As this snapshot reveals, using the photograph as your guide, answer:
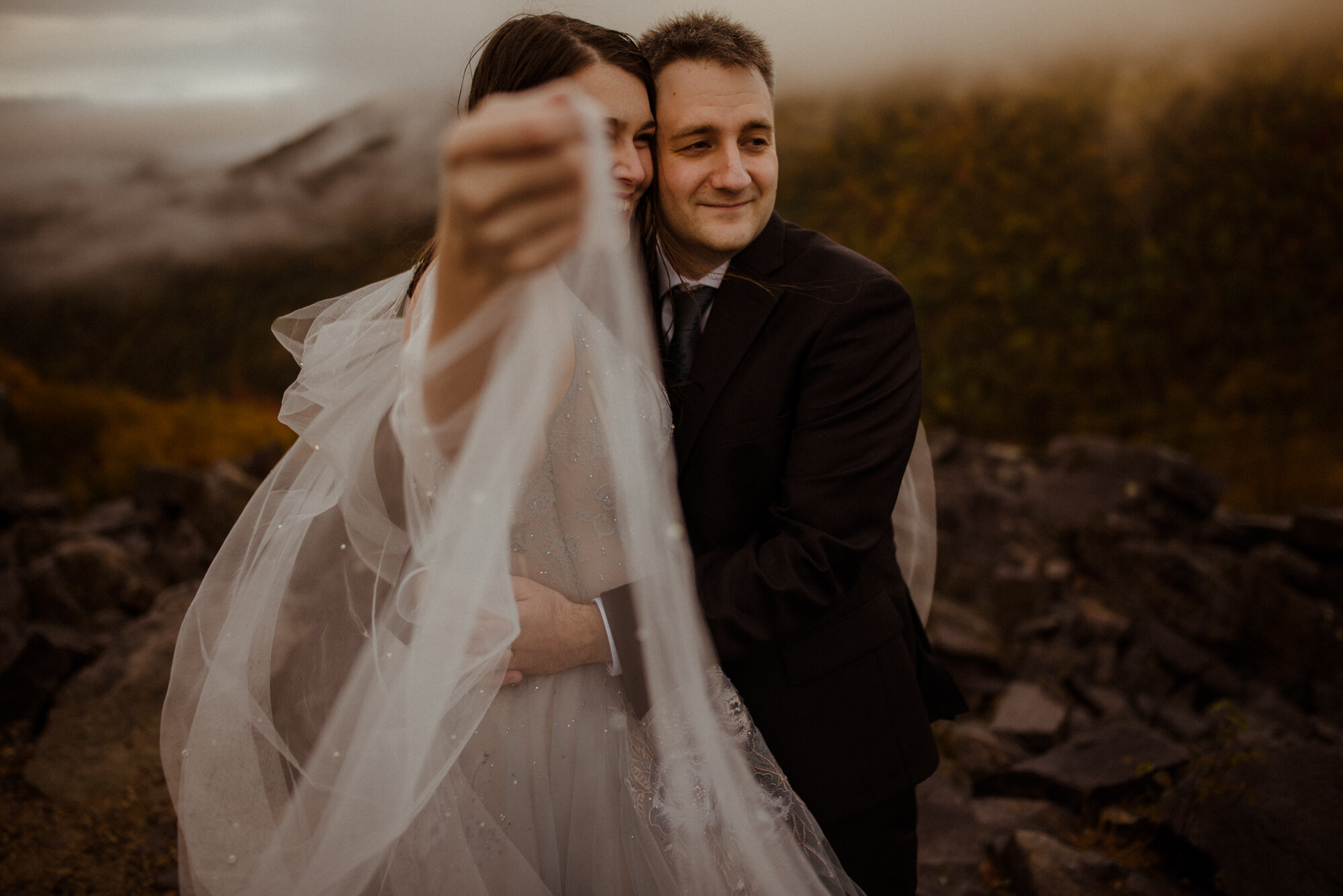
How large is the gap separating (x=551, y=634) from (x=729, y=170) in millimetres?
829

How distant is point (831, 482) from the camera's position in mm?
1255

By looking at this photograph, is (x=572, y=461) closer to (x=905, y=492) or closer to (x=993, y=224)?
(x=905, y=492)

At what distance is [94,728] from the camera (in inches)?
87.5

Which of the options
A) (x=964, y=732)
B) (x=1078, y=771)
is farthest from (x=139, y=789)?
(x=1078, y=771)

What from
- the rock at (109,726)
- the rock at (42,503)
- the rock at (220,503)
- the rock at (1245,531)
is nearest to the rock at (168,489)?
the rock at (220,503)

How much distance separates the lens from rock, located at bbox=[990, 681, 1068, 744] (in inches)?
105

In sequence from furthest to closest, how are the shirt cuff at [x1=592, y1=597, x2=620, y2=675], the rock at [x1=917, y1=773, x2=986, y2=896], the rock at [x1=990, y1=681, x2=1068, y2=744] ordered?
1. the rock at [x1=990, y1=681, x2=1068, y2=744]
2. the rock at [x1=917, y1=773, x2=986, y2=896]
3. the shirt cuff at [x1=592, y1=597, x2=620, y2=675]

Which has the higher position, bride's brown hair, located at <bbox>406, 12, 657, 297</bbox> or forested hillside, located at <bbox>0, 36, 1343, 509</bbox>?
bride's brown hair, located at <bbox>406, 12, 657, 297</bbox>

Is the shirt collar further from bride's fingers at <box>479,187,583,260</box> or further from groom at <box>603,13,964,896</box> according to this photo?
bride's fingers at <box>479,187,583,260</box>

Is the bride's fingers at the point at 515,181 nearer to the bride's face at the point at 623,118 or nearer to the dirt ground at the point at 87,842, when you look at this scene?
the bride's face at the point at 623,118

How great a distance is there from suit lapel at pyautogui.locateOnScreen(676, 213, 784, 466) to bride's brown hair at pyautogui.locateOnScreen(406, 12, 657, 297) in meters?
0.34

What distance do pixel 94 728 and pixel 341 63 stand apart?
116 inches

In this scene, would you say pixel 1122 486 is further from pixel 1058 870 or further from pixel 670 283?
pixel 670 283

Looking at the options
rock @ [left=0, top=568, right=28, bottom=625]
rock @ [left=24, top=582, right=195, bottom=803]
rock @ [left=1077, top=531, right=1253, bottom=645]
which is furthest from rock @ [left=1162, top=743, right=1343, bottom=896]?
rock @ [left=0, top=568, right=28, bottom=625]
